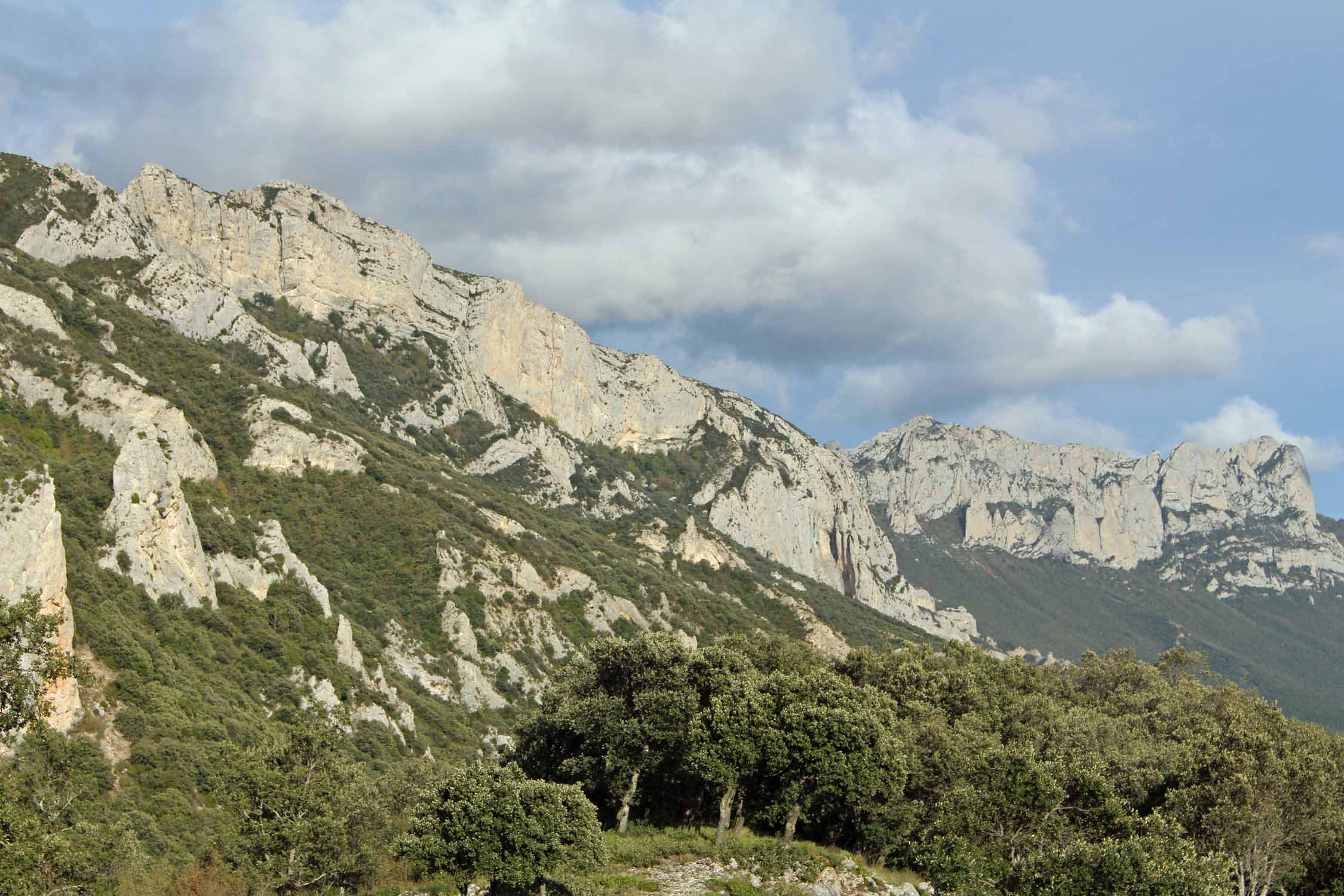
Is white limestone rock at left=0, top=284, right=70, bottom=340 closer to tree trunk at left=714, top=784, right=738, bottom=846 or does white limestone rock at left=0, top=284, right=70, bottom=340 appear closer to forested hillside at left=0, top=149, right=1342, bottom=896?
forested hillside at left=0, top=149, right=1342, bottom=896

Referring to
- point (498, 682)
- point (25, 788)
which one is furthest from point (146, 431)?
point (25, 788)

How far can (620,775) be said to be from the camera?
52469mm

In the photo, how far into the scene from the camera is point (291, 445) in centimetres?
13825

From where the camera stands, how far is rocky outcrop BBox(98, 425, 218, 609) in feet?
278

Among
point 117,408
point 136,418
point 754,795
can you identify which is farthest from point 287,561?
point 754,795

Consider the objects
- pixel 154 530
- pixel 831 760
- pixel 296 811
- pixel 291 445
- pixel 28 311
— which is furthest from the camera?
pixel 291 445

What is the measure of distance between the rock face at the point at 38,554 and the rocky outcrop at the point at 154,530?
56.4 feet

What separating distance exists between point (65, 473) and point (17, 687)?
211 feet

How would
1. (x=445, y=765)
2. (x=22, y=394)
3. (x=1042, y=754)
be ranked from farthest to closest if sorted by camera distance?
(x=22, y=394) → (x=445, y=765) → (x=1042, y=754)

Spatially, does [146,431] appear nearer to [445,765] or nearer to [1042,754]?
[445,765]

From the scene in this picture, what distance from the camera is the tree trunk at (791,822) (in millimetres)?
46681

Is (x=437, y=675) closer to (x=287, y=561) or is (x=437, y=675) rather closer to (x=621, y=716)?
(x=287, y=561)

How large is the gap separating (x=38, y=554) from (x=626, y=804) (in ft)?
136

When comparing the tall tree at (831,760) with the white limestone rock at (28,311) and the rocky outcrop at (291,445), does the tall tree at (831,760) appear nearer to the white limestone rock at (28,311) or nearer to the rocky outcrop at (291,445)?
the white limestone rock at (28,311)
